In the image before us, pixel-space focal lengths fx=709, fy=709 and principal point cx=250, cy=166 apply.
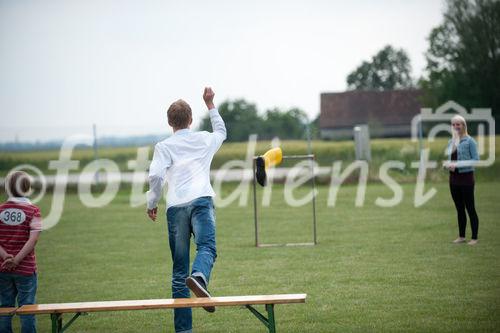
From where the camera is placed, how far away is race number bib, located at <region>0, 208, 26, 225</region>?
21.4ft

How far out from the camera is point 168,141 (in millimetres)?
6621

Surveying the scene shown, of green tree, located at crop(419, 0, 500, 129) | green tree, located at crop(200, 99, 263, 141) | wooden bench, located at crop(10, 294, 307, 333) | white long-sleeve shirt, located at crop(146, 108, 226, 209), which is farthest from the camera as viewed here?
green tree, located at crop(419, 0, 500, 129)

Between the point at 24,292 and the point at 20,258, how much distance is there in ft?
1.34

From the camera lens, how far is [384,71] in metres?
99.2

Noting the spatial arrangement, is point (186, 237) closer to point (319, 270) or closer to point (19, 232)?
point (19, 232)

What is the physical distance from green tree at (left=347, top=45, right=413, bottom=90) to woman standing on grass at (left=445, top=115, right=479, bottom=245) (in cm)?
8580

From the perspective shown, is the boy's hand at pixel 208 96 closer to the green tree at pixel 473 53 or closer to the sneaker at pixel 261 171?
the sneaker at pixel 261 171

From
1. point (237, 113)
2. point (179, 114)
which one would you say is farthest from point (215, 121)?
point (237, 113)

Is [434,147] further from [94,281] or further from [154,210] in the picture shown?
[154,210]

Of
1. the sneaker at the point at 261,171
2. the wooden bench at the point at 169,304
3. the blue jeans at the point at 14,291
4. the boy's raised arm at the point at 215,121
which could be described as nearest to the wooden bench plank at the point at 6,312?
the wooden bench at the point at 169,304

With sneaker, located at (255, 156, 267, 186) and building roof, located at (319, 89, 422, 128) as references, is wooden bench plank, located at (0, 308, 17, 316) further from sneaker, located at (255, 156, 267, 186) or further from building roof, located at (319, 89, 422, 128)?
building roof, located at (319, 89, 422, 128)

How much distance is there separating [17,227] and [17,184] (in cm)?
40

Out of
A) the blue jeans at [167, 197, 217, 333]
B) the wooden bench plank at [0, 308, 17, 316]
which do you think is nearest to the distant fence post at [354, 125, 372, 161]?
the blue jeans at [167, 197, 217, 333]

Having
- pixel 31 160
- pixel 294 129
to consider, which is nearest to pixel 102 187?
pixel 31 160
